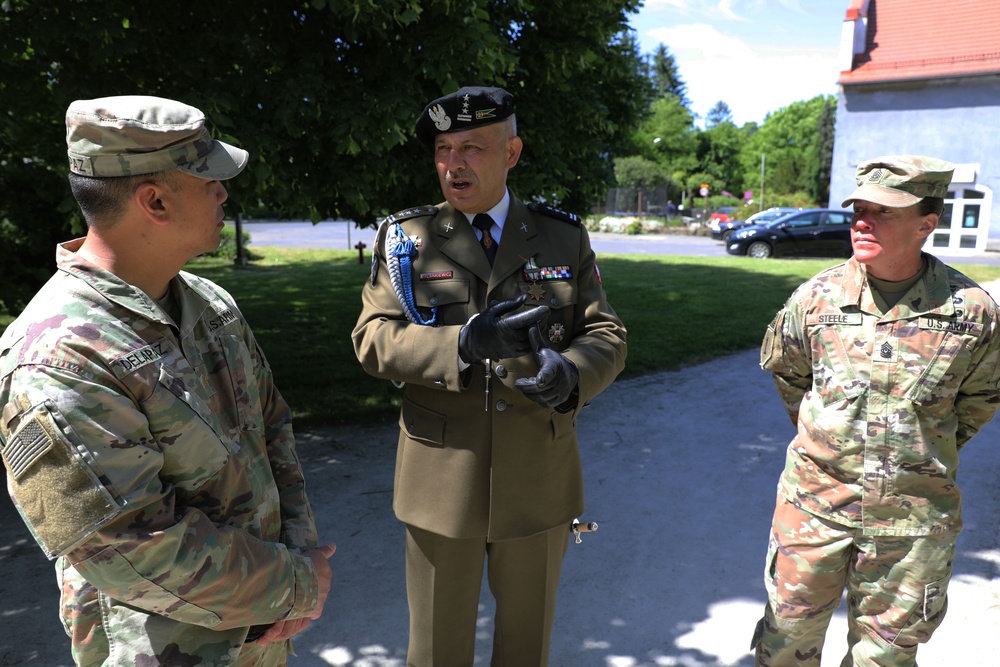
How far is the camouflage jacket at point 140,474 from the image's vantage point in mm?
1401

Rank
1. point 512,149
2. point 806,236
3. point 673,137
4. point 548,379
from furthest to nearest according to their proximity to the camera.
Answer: point 673,137, point 806,236, point 512,149, point 548,379

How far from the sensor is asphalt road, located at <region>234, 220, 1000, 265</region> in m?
23.5

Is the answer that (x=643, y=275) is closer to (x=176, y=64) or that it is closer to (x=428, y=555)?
(x=176, y=64)

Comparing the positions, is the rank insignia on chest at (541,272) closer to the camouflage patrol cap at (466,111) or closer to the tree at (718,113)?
the camouflage patrol cap at (466,111)

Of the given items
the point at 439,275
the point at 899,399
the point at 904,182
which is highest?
the point at 904,182

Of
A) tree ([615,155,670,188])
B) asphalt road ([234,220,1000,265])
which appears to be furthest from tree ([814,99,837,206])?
asphalt road ([234,220,1000,265])

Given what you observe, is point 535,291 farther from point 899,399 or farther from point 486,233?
point 899,399

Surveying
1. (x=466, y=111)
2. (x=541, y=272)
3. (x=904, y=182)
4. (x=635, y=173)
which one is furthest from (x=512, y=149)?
(x=635, y=173)

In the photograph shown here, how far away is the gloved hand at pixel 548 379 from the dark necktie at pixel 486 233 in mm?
544

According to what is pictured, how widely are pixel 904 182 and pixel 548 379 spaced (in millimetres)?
1445

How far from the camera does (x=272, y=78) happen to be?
5082 millimetres

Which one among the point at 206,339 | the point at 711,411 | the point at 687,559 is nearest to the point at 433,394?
the point at 206,339

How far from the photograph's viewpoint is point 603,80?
783 centimetres

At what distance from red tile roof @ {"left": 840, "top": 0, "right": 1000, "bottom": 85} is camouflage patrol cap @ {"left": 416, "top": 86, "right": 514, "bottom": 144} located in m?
27.9
